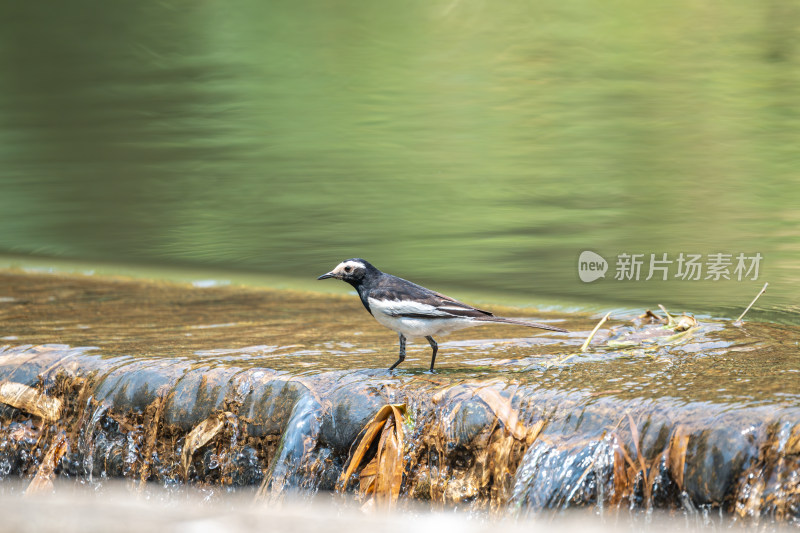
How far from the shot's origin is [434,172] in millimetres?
10555

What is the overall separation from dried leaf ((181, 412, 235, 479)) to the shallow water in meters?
0.03

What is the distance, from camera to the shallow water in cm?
325

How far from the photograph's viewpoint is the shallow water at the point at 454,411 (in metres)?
3.25

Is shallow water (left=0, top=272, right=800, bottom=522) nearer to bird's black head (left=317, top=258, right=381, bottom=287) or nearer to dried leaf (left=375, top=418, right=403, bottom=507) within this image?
dried leaf (left=375, top=418, right=403, bottom=507)

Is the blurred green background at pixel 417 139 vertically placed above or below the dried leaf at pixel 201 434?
above

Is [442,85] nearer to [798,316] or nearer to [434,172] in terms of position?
[434,172]

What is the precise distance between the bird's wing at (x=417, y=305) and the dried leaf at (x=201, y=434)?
78 centimetres

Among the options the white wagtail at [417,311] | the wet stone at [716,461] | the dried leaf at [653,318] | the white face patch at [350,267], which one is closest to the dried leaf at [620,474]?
the wet stone at [716,461]

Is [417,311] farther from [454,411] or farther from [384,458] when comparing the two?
[384,458]

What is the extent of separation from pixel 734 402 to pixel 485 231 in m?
5.34

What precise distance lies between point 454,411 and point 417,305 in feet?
1.59

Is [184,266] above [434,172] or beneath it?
beneath

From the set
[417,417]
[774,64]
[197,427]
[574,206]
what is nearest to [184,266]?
[574,206]

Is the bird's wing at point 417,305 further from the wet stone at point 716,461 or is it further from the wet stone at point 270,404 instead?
the wet stone at point 716,461
